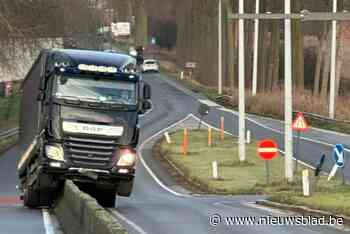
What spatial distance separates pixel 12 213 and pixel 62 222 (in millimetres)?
4056

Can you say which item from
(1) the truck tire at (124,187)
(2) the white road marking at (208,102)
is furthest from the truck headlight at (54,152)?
(2) the white road marking at (208,102)

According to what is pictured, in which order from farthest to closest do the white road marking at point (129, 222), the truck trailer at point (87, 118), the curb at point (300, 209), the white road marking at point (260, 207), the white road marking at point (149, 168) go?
1. the white road marking at point (149, 168)
2. the white road marking at point (260, 207)
3. the truck trailer at point (87, 118)
4. the curb at point (300, 209)
5. the white road marking at point (129, 222)

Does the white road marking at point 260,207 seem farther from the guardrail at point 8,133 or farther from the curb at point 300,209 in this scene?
the guardrail at point 8,133

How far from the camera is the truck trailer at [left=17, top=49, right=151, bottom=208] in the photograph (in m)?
20.0

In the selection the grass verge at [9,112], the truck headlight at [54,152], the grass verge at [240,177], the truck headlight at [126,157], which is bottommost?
the grass verge at [9,112]

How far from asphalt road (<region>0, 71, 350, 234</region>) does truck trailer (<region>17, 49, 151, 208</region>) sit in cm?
120

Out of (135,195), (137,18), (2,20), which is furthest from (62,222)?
(137,18)

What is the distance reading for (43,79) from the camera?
66.4ft

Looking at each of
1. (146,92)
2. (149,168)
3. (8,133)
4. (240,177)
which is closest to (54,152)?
(146,92)

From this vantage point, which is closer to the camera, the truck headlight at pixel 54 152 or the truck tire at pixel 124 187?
the truck headlight at pixel 54 152

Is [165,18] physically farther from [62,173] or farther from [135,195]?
[62,173]

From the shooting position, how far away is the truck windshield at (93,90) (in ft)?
65.7

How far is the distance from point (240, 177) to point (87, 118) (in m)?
16.7

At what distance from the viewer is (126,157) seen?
2034cm
